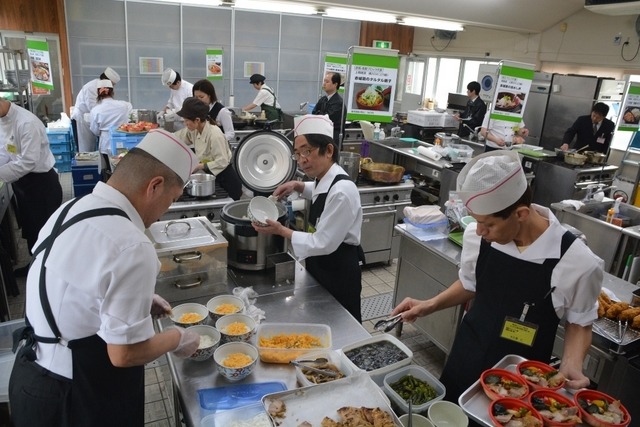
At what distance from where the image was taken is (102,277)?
1.32 m

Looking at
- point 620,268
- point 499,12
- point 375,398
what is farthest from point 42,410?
point 499,12

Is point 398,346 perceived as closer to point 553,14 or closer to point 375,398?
point 375,398

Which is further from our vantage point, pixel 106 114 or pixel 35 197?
pixel 106 114

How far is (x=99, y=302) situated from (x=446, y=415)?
3.87 feet

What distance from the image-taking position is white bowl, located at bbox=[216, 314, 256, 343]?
75.7 inches

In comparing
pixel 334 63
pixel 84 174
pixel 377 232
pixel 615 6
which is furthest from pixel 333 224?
pixel 334 63

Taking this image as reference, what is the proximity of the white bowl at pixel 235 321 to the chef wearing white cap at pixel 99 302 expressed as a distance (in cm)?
23

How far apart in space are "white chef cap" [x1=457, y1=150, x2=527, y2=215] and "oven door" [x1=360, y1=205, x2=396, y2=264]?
2941 mm

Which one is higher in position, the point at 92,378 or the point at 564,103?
the point at 564,103

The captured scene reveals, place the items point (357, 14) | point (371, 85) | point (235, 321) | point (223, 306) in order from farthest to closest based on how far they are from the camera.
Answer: point (357, 14)
point (371, 85)
point (223, 306)
point (235, 321)

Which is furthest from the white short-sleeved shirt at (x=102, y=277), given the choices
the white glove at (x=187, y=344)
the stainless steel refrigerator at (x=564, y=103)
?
the stainless steel refrigerator at (x=564, y=103)

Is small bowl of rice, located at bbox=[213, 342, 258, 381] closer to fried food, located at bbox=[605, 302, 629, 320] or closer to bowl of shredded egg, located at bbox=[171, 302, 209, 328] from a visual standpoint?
bowl of shredded egg, located at bbox=[171, 302, 209, 328]

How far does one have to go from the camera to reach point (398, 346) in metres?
1.88

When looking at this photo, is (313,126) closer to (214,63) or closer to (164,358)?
(164,358)
